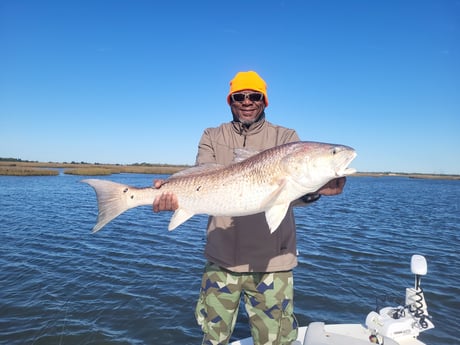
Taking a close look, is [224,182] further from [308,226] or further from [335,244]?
[308,226]

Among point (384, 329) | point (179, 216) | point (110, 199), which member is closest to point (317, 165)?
point (179, 216)

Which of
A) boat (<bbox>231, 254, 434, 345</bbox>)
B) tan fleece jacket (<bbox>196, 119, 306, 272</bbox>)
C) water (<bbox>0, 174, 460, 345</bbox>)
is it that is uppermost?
tan fleece jacket (<bbox>196, 119, 306, 272</bbox>)

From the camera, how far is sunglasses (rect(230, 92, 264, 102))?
4.21 metres

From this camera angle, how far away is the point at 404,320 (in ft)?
16.7

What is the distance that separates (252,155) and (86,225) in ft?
52.6

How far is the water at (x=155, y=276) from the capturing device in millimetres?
7164

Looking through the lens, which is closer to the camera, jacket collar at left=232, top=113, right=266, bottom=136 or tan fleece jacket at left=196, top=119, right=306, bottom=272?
tan fleece jacket at left=196, top=119, right=306, bottom=272

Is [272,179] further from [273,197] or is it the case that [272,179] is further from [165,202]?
[165,202]

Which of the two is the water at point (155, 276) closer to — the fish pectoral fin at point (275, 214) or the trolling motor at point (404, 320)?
the trolling motor at point (404, 320)

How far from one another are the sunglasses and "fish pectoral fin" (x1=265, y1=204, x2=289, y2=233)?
1580 mm

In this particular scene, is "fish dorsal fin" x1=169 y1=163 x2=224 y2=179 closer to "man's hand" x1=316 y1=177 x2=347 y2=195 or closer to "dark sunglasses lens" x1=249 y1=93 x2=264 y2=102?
"dark sunglasses lens" x1=249 y1=93 x2=264 y2=102

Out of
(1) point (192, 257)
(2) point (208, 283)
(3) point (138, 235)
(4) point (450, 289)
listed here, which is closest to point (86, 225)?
(3) point (138, 235)

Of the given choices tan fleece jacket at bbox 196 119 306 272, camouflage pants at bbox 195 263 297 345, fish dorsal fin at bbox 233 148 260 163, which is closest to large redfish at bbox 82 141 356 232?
fish dorsal fin at bbox 233 148 260 163

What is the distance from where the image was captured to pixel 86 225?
17.2 meters
